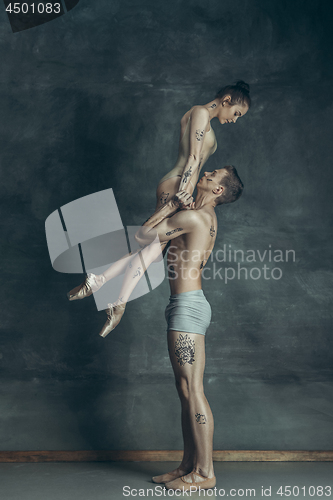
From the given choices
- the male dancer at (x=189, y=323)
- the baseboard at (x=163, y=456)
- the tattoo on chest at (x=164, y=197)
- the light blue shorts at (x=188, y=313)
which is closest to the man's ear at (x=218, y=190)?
the male dancer at (x=189, y=323)

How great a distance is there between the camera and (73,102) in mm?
4406

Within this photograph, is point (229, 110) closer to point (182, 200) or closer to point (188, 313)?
point (182, 200)

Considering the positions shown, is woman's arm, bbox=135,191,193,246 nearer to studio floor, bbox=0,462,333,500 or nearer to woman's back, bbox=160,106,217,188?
woman's back, bbox=160,106,217,188

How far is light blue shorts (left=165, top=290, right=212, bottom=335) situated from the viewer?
10.6 feet

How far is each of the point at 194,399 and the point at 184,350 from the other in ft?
1.14

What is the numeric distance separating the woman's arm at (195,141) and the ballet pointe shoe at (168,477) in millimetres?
2070

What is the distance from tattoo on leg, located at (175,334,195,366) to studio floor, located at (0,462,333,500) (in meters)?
0.92

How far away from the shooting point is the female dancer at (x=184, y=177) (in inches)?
125

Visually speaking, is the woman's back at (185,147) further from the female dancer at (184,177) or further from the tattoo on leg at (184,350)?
the tattoo on leg at (184,350)

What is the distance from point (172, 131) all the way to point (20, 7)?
199 cm

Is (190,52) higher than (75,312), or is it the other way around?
(190,52)

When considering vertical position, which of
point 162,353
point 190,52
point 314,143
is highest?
point 190,52

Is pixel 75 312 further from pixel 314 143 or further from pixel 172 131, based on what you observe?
pixel 314 143

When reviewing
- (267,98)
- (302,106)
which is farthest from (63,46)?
(302,106)
